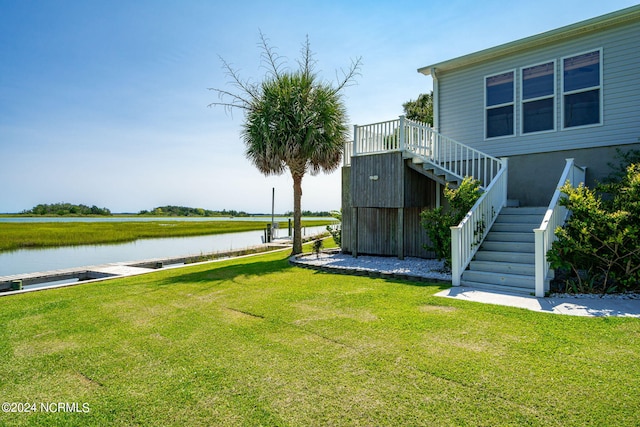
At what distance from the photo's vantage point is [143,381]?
2.91m

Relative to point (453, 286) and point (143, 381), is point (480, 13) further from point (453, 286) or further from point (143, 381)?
point (143, 381)

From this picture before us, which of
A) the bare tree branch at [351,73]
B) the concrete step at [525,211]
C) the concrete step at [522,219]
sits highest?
the bare tree branch at [351,73]

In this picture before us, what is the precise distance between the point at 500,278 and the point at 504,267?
31cm

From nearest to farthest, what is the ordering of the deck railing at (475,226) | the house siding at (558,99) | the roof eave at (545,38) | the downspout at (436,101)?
the deck railing at (475,226)
the roof eave at (545,38)
the house siding at (558,99)
the downspout at (436,101)

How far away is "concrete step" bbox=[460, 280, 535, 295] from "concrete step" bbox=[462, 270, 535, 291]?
0.20 ft

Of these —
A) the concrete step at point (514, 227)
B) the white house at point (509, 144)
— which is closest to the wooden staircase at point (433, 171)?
the white house at point (509, 144)

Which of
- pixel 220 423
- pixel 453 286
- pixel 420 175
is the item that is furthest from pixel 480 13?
pixel 220 423

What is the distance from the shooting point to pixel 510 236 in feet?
22.6

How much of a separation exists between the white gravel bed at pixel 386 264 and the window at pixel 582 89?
467 centimetres

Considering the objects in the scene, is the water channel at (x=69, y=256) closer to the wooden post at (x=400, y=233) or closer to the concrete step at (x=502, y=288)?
the wooden post at (x=400, y=233)

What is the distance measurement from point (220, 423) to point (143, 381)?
103 cm

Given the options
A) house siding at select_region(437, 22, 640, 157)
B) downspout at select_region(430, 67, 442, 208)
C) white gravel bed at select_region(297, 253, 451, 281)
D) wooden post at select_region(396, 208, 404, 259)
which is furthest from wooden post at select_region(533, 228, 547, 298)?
downspout at select_region(430, 67, 442, 208)

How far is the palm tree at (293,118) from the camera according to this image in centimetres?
1066

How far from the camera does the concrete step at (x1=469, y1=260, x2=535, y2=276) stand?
5.93 m
